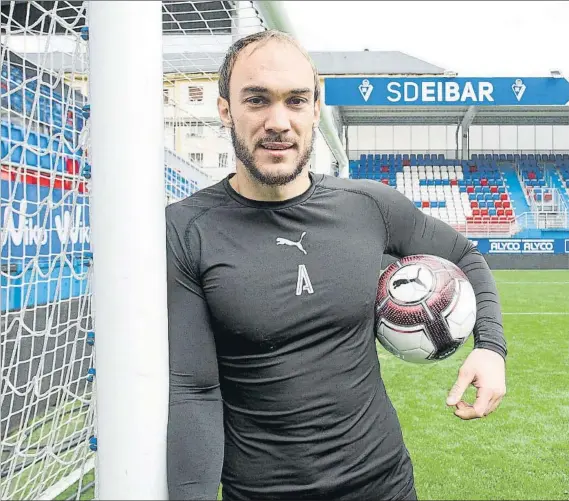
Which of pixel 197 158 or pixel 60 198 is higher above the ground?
pixel 197 158

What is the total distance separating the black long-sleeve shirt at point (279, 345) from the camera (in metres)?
1.11

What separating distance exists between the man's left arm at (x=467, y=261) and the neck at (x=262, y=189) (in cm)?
19

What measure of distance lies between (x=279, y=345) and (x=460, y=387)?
0.32 m

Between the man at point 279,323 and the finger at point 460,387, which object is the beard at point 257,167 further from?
the finger at point 460,387

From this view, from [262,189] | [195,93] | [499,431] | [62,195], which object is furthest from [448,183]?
[262,189]

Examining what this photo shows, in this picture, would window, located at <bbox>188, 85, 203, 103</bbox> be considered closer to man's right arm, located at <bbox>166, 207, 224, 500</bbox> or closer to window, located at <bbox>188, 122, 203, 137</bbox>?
window, located at <bbox>188, 122, 203, 137</bbox>

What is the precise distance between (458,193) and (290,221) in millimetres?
16539

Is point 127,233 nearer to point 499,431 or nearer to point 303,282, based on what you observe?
point 303,282

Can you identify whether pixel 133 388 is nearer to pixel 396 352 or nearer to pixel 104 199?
pixel 104 199

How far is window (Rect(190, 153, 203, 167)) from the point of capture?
5730mm

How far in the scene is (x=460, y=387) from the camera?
104 centimetres

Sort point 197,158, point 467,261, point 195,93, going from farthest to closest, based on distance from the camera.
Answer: point 197,158 → point 195,93 → point 467,261

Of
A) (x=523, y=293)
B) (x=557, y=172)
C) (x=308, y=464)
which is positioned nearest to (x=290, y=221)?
(x=308, y=464)

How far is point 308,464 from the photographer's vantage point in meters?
1.12
